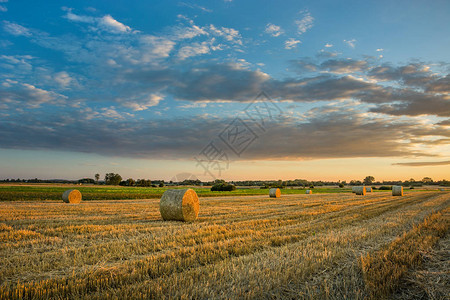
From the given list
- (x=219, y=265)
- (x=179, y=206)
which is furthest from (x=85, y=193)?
(x=219, y=265)

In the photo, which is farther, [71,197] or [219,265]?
[71,197]

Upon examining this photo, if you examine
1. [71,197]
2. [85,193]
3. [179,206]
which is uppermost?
[179,206]

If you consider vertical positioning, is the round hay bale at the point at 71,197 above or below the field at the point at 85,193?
above

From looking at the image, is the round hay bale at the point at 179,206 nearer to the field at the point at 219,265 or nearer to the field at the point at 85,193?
the field at the point at 219,265

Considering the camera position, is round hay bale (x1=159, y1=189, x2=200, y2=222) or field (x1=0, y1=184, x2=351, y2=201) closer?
round hay bale (x1=159, y1=189, x2=200, y2=222)

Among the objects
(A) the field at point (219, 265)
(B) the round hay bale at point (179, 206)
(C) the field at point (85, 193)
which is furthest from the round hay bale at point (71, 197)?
(A) the field at point (219, 265)

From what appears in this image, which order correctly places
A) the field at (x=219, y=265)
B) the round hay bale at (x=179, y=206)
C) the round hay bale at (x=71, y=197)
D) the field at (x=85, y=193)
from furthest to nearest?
the field at (x=85, y=193)
the round hay bale at (x=71, y=197)
the round hay bale at (x=179, y=206)
the field at (x=219, y=265)

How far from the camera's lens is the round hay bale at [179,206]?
1208 cm

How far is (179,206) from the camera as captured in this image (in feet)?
39.6

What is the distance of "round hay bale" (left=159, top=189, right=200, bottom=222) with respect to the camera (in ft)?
39.6

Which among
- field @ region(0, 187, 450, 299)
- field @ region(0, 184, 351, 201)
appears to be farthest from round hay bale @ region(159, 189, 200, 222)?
field @ region(0, 184, 351, 201)

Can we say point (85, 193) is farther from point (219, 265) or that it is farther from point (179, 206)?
point (219, 265)

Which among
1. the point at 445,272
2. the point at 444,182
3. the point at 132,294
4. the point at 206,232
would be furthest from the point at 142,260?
the point at 444,182

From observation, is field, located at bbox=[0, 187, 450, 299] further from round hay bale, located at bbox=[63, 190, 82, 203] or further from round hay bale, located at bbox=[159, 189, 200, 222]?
round hay bale, located at bbox=[63, 190, 82, 203]
